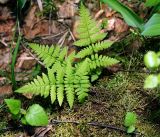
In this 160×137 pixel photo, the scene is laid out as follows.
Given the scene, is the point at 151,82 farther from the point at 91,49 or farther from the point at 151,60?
the point at 91,49

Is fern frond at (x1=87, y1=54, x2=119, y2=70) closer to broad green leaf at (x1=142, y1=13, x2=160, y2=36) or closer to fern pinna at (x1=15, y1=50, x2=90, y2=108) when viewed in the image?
fern pinna at (x1=15, y1=50, x2=90, y2=108)

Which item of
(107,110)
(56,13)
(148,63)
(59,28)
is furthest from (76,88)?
(148,63)

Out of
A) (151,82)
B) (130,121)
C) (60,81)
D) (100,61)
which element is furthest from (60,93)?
(151,82)

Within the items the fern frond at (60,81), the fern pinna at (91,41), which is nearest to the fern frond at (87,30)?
the fern pinna at (91,41)

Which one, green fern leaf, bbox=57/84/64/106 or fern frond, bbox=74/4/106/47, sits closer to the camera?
green fern leaf, bbox=57/84/64/106

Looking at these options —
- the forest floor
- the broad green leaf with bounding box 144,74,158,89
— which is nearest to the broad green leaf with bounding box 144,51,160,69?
the broad green leaf with bounding box 144,74,158,89

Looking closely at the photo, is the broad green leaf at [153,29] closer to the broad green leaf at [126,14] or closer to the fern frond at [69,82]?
the broad green leaf at [126,14]

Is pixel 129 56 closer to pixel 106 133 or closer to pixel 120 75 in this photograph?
pixel 120 75
